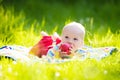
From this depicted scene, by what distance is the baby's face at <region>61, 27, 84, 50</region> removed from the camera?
5988 millimetres

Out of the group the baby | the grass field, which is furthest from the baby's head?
the grass field

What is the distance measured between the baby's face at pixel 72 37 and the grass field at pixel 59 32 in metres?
0.42

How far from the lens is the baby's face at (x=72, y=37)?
5.99 meters

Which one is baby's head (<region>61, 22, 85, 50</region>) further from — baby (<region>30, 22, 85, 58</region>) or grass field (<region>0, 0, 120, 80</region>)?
grass field (<region>0, 0, 120, 80</region>)

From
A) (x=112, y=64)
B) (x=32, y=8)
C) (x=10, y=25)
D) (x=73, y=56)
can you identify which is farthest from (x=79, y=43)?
(x=32, y=8)

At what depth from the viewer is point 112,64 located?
548cm

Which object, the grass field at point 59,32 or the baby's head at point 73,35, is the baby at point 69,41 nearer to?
the baby's head at point 73,35

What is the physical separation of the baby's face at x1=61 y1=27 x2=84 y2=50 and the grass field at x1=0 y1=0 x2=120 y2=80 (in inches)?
16.7

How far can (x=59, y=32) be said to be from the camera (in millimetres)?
8516

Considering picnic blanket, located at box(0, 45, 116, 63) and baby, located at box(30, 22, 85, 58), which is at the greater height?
baby, located at box(30, 22, 85, 58)

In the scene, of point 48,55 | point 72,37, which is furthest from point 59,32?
point 48,55

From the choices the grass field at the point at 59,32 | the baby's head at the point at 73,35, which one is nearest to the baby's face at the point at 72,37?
the baby's head at the point at 73,35

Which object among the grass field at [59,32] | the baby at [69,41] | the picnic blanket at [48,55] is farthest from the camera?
the baby at [69,41]

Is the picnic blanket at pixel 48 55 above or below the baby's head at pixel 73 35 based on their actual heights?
below
